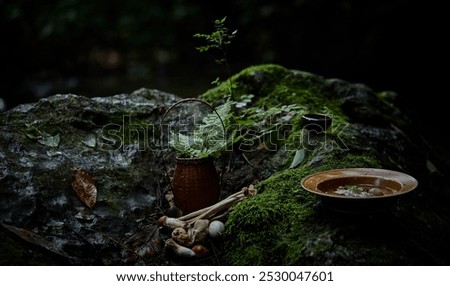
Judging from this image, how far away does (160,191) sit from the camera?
3.59 meters

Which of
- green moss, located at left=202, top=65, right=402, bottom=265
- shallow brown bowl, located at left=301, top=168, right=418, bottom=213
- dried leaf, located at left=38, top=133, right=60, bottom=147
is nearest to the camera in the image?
shallow brown bowl, located at left=301, top=168, right=418, bottom=213

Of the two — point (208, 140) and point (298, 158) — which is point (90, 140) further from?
point (298, 158)

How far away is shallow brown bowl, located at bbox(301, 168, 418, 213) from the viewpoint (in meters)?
2.42

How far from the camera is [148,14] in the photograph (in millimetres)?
14422

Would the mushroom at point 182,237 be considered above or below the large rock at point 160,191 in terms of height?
below

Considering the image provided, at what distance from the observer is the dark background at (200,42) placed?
8.70 meters

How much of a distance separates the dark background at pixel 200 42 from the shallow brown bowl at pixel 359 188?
2686mm

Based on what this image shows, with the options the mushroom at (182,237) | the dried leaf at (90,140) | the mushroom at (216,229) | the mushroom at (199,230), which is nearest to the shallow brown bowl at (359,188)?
the mushroom at (216,229)

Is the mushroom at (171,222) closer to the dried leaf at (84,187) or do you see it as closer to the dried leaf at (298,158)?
the dried leaf at (84,187)

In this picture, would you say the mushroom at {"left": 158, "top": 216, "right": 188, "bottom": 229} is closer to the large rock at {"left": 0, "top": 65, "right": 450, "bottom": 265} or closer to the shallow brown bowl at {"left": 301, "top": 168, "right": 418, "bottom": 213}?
the large rock at {"left": 0, "top": 65, "right": 450, "bottom": 265}

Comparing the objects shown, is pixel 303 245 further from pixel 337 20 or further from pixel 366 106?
pixel 337 20

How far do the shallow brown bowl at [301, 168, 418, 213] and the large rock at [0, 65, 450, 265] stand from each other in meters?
0.14

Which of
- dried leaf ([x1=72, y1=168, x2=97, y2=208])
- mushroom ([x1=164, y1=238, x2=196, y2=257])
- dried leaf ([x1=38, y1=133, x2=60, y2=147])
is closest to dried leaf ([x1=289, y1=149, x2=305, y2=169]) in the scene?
mushroom ([x1=164, y1=238, x2=196, y2=257])
